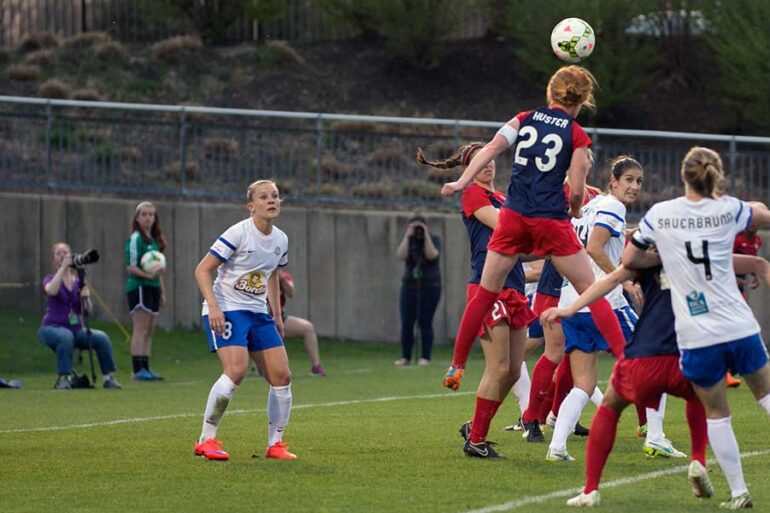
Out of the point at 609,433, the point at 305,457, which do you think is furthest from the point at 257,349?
the point at 609,433

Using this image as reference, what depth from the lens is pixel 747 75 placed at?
26.9 meters

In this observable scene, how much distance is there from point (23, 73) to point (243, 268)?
72.4 feet

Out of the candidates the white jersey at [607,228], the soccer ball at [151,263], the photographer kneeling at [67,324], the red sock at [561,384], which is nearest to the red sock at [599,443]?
the white jersey at [607,228]

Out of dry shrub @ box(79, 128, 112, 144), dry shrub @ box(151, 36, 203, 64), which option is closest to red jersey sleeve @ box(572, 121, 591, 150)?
dry shrub @ box(79, 128, 112, 144)

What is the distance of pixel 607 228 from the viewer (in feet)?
31.8

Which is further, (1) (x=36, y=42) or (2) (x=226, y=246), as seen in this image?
(1) (x=36, y=42)

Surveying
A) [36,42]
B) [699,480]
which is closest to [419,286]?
[699,480]

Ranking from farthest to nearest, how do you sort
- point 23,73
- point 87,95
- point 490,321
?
point 23,73, point 87,95, point 490,321

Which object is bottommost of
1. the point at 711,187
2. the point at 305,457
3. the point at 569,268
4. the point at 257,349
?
the point at 305,457

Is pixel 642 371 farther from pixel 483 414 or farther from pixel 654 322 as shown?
pixel 483 414

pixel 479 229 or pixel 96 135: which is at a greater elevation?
pixel 96 135

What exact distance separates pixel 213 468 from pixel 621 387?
302 centimetres

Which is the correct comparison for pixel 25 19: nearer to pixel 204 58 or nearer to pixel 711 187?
pixel 204 58

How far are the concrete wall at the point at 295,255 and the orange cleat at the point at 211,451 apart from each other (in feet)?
39.5
